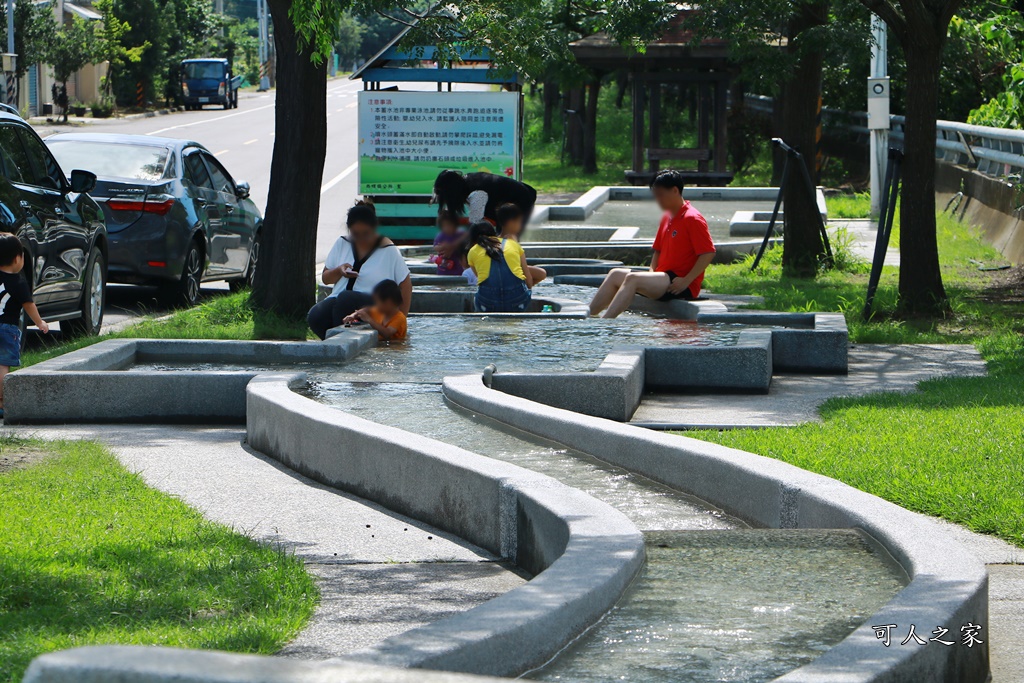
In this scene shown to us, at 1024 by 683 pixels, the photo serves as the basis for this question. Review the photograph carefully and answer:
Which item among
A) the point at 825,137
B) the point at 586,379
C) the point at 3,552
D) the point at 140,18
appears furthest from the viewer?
the point at 140,18

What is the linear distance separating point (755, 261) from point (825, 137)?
20.4 m

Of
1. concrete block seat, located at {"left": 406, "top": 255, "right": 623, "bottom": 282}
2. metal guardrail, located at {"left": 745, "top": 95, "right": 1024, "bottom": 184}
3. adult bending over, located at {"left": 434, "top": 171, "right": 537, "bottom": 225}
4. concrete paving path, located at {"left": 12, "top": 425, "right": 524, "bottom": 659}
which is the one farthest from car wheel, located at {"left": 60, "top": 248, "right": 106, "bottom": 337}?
metal guardrail, located at {"left": 745, "top": 95, "right": 1024, "bottom": 184}

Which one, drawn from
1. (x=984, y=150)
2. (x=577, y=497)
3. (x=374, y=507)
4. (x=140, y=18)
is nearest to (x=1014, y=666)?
(x=577, y=497)

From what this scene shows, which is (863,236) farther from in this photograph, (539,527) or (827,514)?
(539,527)

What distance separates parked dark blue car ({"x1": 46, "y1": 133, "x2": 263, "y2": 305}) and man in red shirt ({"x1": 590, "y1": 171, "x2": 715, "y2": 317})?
4.53 m

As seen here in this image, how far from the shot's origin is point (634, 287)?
1146cm

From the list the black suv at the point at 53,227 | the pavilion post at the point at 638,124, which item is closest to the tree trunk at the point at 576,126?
the pavilion post at the point at 638,124

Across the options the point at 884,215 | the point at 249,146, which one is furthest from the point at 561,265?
the point at 249,146

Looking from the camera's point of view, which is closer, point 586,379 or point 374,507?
point 374,507

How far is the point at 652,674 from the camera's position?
12.5 feet

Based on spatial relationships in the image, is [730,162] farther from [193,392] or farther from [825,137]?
[193,392]

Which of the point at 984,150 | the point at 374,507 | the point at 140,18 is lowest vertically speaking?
the point at 374,507

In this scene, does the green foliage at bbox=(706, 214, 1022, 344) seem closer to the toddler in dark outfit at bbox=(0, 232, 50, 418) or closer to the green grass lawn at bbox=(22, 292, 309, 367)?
the green grass lawn at bbox=(22, 292, 309, 367)

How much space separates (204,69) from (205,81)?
0.53 m
